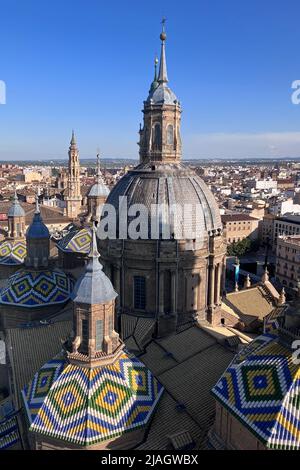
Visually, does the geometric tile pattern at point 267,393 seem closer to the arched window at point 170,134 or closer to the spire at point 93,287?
the spire at point 93,287

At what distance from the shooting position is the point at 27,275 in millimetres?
33344

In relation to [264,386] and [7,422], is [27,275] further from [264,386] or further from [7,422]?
[264,386]

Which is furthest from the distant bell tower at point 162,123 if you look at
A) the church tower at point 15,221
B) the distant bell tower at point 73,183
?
the distant bell tower at point 73,183

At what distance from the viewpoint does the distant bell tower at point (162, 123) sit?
2869 cm

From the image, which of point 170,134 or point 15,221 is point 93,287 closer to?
point 170,134

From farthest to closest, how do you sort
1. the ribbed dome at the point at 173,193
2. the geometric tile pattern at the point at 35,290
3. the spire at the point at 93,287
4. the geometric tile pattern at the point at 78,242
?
the geometric tile pattern at the point at 78,242
the geometric tile pattern at the point at 35,290
the ribbed dome at the point at 173,193
the spire at the point at 93,287

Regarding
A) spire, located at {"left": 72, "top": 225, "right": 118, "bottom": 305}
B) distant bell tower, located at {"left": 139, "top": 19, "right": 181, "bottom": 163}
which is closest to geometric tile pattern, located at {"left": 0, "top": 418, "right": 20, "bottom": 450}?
spire, located at {"left": 72, "top": 225, "right": 118, "bottom": 305}

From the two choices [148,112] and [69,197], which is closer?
[148,112]

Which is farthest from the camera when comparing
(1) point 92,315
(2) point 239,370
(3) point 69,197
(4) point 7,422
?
(3) point 69,197

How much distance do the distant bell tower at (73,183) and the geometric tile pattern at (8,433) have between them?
6234 cm

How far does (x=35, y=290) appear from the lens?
32562 millimetres

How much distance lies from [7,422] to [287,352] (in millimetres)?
14944

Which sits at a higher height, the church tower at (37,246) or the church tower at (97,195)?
the church tower at (97,195)
